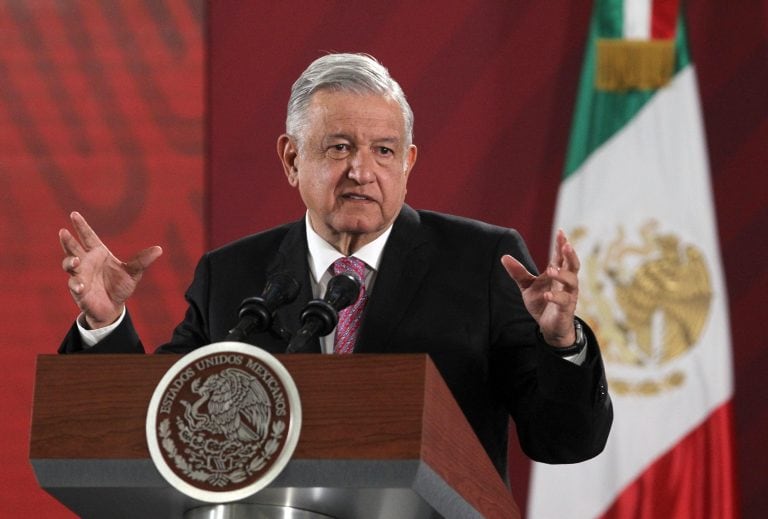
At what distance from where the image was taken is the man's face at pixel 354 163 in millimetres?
2125

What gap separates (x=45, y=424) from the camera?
4.91 feet

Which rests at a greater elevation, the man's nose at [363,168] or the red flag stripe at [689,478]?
the red flag stripe at [689,478]

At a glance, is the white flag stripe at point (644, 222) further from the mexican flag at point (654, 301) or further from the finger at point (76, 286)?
the finger at point (76, 286)

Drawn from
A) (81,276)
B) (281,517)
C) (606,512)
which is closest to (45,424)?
(281,517)

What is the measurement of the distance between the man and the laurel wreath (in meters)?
0.50

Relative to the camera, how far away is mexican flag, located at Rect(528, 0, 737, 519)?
394 centimetres

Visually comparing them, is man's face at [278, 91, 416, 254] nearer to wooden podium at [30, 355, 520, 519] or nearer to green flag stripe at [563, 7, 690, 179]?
wooden podium at [30, 355, 520, 519]

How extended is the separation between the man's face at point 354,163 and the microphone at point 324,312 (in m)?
0.37

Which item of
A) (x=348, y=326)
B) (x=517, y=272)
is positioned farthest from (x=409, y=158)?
(x=517, y=272)

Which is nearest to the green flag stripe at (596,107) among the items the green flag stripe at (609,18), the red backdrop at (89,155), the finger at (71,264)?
the green flag stripe at (609,18)

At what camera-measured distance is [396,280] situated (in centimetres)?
212

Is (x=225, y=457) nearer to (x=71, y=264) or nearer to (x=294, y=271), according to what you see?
(x=71, y=264)

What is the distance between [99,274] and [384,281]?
47 centimetres

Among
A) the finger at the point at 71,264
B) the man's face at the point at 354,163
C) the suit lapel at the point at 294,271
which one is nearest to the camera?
the finger at the point at 71,264
